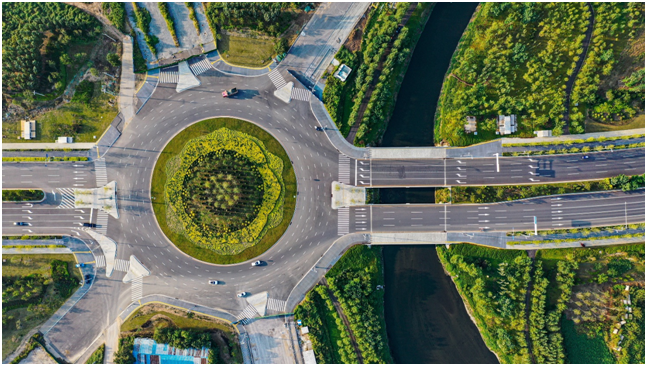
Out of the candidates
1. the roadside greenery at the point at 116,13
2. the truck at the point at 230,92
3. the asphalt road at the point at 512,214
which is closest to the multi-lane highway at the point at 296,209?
the asphalt road at the point at 512,214

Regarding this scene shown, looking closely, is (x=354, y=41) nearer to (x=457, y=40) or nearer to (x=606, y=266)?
(x=457, y=40)

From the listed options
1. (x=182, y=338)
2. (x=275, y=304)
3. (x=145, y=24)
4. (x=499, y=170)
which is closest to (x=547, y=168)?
(x=499, y=170)

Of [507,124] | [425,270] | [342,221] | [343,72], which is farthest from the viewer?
[425,270]

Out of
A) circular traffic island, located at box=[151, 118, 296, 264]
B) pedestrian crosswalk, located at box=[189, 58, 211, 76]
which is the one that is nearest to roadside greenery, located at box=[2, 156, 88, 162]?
circular traffic island, located at box=[151, 118, 296, 264]

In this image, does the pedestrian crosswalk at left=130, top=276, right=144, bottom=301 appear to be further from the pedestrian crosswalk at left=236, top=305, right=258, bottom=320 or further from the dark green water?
the dark green water

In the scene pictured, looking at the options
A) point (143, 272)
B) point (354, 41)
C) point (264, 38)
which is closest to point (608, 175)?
point (354, 41)

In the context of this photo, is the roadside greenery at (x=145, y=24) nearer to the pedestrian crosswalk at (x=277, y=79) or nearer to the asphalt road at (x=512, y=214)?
the pedestrian crosswalk at (x=277, y=79)

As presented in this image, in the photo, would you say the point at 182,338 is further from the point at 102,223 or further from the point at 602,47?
the point at 602,47
